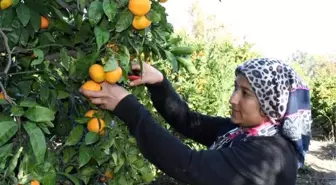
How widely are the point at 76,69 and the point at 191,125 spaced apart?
41.9 inches

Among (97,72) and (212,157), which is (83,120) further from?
(212,157)

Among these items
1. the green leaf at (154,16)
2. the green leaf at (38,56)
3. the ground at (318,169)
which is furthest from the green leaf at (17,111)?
the ground at (318,169)

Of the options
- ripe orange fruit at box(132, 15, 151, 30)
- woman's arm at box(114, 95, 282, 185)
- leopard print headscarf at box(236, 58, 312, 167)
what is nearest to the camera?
ripe orange fruit at box(132, 15, 151, 30)

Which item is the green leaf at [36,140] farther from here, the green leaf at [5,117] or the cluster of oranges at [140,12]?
the cluster of oranges at [140,12]

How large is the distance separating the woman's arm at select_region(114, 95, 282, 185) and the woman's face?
159 mm

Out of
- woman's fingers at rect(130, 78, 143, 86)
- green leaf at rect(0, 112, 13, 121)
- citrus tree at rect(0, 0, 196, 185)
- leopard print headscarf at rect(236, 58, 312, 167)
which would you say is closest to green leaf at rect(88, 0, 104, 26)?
citrus tree at rect(0, 0, 196, 185)

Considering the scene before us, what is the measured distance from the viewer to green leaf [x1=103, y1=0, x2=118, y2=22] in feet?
3.97

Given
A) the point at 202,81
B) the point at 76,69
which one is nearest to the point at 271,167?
the point at 76,69

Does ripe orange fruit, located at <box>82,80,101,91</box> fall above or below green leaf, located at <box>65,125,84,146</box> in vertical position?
above

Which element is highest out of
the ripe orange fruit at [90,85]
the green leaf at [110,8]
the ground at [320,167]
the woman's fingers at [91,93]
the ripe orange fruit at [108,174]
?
the green leaf at [110,8]

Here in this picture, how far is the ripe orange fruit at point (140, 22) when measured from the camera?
1271mm

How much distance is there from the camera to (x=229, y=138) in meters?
2.09

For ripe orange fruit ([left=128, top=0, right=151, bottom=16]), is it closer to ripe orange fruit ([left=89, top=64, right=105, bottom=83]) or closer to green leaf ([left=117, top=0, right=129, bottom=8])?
green leaf ([left=117, top=0, right=129, bottom=8])

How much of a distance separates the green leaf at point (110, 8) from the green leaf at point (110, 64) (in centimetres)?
12
